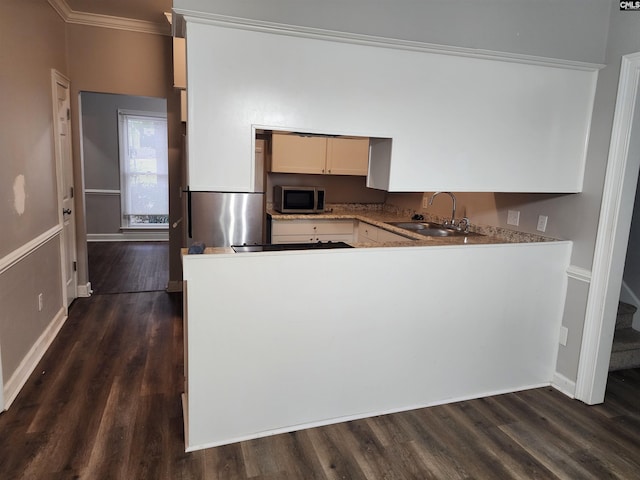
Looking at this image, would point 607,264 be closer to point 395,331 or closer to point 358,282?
point 395,331

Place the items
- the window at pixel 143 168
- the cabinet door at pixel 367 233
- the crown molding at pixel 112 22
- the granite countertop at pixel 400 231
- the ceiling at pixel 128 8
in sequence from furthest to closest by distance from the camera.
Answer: the window at pixel 143 168 < the cabinet door at pixel 367 233 < the crown molding at pixel 112 22 < the ceiling at pixel 128 8 < the granite countertop at pixel 400 231

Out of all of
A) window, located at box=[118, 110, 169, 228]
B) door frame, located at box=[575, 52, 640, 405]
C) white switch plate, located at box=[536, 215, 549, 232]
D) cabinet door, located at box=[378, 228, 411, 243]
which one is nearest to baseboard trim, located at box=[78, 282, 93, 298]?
window, located at box=[118, 110, 169, 228]

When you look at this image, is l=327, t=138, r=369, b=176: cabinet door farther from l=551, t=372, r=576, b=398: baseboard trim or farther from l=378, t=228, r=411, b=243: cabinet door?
l=551, t=372, r=576, b=398: baseboard trim

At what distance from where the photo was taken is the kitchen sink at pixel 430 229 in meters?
3.85

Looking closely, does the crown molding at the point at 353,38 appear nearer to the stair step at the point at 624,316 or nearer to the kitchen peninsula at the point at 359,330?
the kitchen peninsula at the point at 359,330

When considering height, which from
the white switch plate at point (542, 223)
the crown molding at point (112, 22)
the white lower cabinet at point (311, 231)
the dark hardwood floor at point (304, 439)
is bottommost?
the dark hardwood floor at point (304, 439)

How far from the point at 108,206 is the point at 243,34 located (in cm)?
640

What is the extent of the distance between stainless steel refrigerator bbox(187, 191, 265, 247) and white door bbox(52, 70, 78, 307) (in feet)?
3.77

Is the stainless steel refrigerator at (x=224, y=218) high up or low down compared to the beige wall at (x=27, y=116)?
down

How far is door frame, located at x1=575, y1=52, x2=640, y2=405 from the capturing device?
2.58m

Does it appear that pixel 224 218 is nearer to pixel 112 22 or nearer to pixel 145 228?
pixel 112 22

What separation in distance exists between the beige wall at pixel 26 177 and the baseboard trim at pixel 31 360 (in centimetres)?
4

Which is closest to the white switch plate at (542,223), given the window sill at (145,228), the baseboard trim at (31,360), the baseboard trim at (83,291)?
the baseboard trim at (31,360)

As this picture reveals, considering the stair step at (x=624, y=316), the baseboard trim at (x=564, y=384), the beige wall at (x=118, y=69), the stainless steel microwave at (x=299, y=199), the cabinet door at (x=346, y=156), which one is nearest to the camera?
the baseboard trim at (x=564, y=384)
